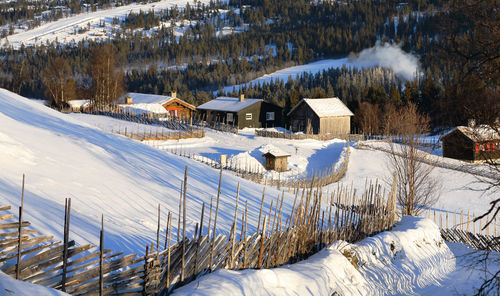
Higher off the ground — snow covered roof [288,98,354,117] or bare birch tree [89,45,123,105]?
bare birch tree [89,45,123,105]

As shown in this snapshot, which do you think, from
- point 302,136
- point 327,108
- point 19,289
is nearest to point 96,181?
point 19,289

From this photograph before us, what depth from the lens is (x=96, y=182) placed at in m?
12.6

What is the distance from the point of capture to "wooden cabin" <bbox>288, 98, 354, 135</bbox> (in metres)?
48.5

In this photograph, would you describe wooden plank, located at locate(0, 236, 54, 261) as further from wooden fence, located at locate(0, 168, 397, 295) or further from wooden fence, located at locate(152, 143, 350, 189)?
wooden fence, located at locate(152, 143, 350, 189)

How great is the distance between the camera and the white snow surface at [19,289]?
5.14 m

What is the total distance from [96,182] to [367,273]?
7.35m

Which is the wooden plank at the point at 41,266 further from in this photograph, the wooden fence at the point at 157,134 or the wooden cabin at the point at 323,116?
the wooden cabin at the point at 323,116

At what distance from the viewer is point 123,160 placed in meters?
16.3

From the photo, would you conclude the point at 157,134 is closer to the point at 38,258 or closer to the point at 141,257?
the point at 141,257

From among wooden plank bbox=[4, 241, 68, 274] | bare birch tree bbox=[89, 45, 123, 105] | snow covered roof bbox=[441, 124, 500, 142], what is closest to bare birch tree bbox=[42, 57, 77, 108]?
bare birch tree bbox=[89, 45, 123, 105]

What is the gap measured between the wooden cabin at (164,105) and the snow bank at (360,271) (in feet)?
130

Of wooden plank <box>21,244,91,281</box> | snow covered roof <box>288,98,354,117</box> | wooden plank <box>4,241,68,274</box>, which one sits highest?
wooden plank <box>4,241,68,274</box>

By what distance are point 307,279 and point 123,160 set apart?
392 inches

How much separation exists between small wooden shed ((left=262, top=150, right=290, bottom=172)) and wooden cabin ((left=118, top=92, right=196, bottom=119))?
882 inches
